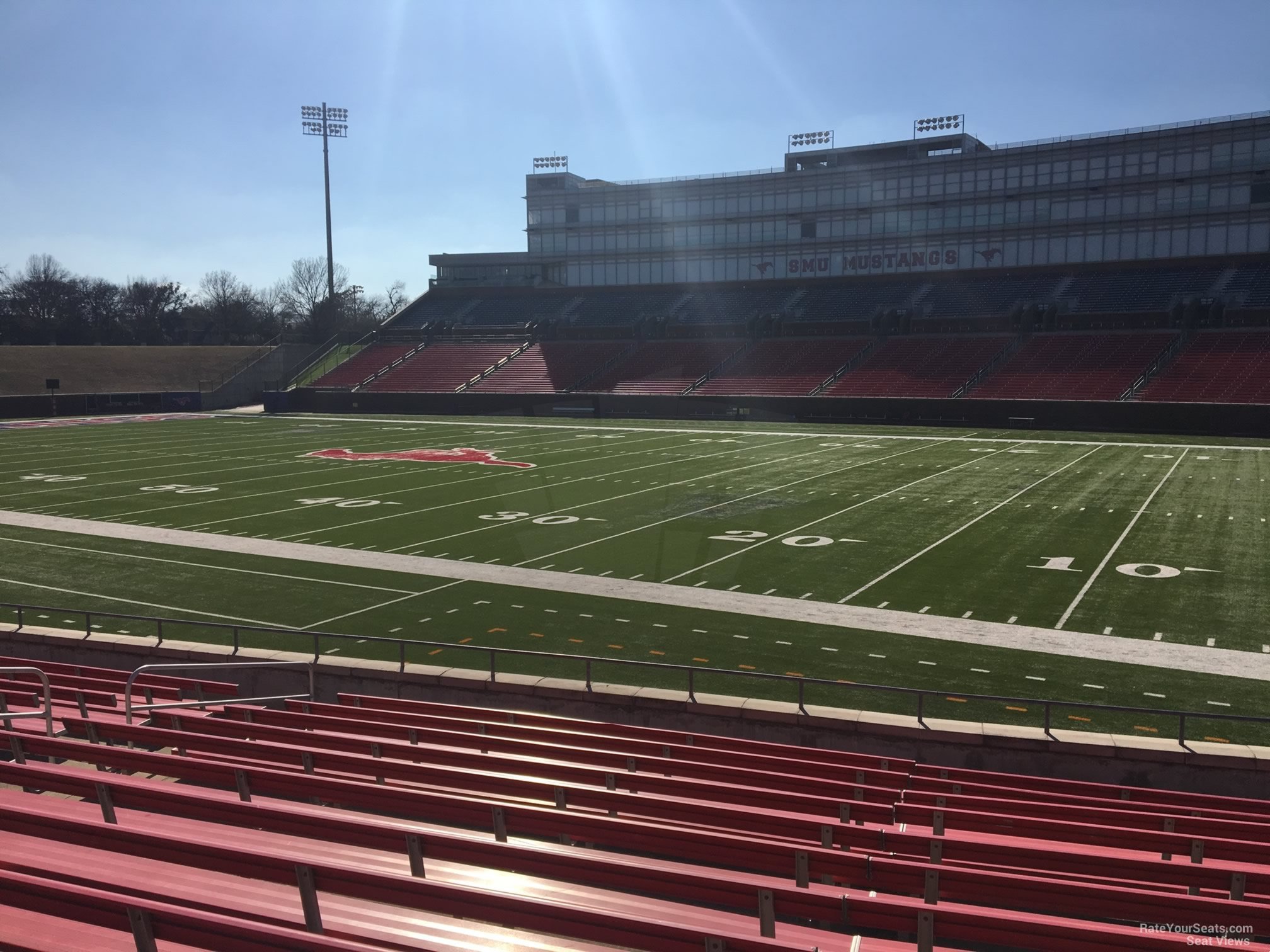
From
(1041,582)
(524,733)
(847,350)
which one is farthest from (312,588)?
(847,350)

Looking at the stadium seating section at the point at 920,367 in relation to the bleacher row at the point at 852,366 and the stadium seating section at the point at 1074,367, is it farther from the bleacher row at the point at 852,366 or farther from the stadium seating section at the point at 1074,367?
the stadium seating section at the point at 1074,367

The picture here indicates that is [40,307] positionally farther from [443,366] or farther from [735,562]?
[735,562]

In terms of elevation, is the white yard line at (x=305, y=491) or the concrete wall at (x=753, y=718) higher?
the white yard line at (x=305, y=491)

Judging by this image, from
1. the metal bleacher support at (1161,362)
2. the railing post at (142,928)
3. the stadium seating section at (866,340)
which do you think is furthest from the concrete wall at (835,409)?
the railing post at (142,928)

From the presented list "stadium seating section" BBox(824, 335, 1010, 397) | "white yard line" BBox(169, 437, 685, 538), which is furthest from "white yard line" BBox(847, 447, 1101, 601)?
"stadium seating section" BBox(824, 335, 1010, 397)

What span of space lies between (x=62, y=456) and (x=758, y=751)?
37077 millimetres

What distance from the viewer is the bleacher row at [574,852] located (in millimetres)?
3799

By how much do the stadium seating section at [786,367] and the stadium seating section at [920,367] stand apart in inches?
62.7

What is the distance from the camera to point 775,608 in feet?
51.5

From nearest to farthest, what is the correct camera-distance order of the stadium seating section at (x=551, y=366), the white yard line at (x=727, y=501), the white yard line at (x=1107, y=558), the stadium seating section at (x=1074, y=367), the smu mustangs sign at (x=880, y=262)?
the white yard line at (x=1107, y=558)
the white yard line at (x=727, y=501)
the stadium seating section at (x=1074, y=367)
the stadium seating section at (x=551, y=366)
the smu mustangs sign at (x=880, y=262)

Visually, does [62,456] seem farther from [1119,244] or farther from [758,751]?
[1119,244]

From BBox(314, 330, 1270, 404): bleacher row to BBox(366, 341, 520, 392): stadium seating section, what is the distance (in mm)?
138

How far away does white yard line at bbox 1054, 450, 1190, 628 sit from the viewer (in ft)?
50.3

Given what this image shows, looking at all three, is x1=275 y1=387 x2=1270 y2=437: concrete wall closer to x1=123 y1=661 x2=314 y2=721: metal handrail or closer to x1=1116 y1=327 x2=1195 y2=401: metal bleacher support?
x1=1116 y1=327 x2=1195 y2=401: metal bleacher support
